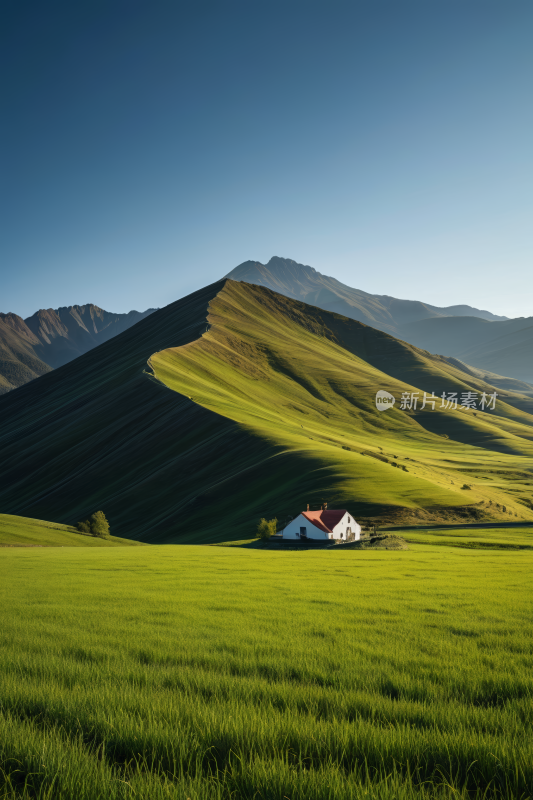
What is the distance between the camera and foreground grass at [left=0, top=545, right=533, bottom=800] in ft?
15.4

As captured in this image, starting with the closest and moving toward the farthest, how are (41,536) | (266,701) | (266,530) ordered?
1. (266,701)
2. (41,536)
3. (266,530)

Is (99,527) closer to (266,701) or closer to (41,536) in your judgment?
(41,536)

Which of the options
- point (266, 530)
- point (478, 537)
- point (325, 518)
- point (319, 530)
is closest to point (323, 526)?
point (319, 530)

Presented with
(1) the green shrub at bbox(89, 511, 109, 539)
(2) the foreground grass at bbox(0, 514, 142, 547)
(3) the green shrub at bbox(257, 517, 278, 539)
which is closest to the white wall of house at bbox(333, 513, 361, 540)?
(3) the green shrub at bbox(257, 517, 278, 539)

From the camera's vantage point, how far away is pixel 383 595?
2000 cm

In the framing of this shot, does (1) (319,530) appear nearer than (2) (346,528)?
Yes

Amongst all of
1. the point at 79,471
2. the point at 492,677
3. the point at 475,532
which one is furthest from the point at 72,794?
the point at 79,471

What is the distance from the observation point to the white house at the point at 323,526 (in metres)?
69.2

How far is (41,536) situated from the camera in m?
68.0

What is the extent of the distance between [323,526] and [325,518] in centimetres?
155

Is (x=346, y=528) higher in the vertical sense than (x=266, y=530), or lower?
higher

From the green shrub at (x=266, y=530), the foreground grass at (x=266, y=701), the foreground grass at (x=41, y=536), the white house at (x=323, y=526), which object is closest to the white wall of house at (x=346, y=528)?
the white house at (x=323, y=526)

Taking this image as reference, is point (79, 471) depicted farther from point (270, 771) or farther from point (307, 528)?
point (270, 771)

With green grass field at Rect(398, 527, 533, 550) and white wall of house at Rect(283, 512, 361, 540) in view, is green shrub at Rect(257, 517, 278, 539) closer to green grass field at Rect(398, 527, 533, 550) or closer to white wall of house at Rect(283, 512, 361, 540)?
white wall of house at Rect(283, 512, 361, 540)
